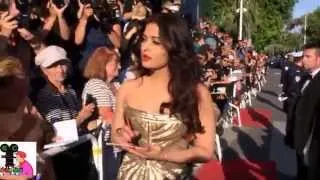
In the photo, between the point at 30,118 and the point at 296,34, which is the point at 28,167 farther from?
the point at 296,34

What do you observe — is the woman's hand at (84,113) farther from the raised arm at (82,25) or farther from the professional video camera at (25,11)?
the raised arm at (82,25)

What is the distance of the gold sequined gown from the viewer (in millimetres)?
3775

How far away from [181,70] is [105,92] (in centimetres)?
216

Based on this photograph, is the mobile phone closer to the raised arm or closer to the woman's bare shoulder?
the raised arm

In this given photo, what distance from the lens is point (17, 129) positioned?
3576 millimetres

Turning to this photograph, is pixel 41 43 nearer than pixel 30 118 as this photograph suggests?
No

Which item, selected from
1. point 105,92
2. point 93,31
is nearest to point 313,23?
point 93,31

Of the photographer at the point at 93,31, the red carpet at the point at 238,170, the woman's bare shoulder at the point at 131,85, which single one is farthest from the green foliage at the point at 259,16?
the woman's bare shoulder at the point at 131,85

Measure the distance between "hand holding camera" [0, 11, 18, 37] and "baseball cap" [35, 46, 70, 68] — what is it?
30 cm

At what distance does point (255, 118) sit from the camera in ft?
57.7

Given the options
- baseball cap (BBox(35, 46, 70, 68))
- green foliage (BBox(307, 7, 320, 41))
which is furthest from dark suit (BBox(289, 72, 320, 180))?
green foliage (BBox(307, 7, 320, 41))

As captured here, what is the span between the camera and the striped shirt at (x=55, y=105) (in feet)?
17.8

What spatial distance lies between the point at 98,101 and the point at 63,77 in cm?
43

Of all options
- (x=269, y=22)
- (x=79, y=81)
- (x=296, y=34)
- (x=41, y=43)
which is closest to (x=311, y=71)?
(x=79, y=81)
